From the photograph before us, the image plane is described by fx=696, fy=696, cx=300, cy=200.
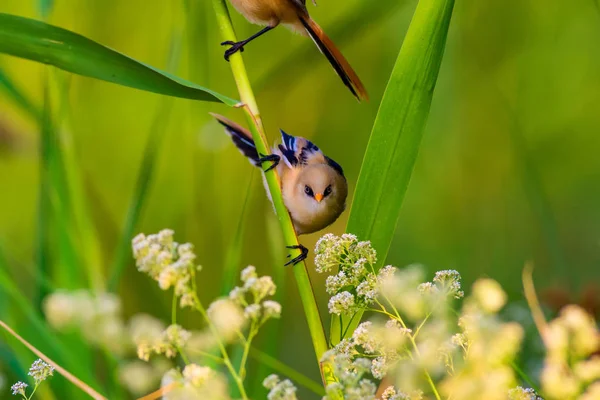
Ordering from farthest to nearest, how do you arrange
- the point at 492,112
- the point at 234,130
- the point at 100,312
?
1. the point at 492,112
2. the point at 234,130
3. the point at 100,312

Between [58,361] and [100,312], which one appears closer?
[100,312]

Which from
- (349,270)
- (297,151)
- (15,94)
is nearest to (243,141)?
(297,151)

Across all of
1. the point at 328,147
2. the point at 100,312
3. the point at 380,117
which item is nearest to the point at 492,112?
the point at 328,147

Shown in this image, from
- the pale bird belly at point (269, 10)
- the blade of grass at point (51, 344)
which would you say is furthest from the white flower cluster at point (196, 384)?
the pale bird belly at point (269, 10)

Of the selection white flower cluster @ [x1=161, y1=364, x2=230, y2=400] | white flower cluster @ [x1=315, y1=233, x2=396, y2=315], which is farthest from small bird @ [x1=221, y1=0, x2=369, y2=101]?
white flower cluster @ [x1=161, y1=364, x2=230, y2=400]

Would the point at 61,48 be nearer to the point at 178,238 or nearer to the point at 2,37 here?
the point at 2,37

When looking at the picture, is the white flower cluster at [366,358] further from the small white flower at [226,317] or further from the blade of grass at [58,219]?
the blade of grass at [58,219]

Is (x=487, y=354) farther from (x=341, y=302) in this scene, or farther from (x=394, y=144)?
(x=394, y=144)
